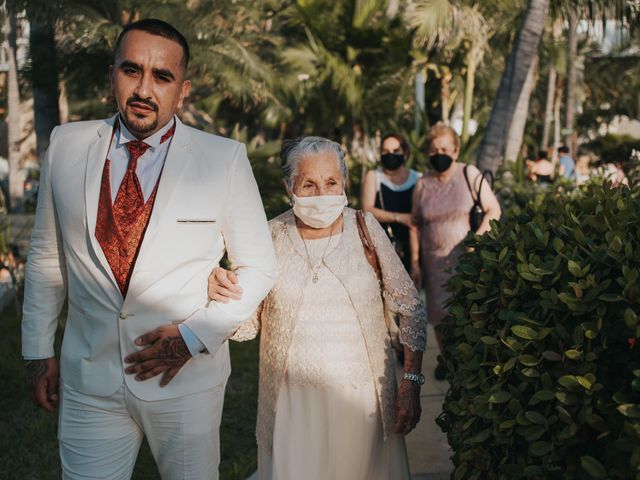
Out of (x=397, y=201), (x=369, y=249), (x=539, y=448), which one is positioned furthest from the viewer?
(x=397, y=201)

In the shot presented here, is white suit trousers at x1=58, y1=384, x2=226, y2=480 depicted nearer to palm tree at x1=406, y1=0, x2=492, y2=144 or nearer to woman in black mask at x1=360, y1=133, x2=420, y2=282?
woman in black mask at x1=360, y1=133, x2=420, y2=282

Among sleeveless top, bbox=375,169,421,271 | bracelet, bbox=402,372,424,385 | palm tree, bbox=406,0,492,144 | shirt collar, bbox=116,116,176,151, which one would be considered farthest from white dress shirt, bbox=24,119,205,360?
palm tree, bbox=406,0,492,144

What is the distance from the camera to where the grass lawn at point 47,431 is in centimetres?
486

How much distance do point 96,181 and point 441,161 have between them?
154 inches

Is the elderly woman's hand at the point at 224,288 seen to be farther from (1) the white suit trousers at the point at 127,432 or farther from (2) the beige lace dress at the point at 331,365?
(2) the beige lace dress at the point at 331,365

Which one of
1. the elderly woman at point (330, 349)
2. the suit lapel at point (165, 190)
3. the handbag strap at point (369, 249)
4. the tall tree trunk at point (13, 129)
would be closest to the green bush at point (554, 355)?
the elderly woman at point (330, 349)

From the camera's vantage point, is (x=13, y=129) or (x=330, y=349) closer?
(x=330, y=349)

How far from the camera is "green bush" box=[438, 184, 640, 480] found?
85.3 inches

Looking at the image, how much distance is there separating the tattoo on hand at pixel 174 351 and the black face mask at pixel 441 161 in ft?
12.9

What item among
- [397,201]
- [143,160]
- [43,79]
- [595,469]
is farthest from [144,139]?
[43,79]

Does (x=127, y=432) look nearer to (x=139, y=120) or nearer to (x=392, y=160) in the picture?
(x=139, y=120)

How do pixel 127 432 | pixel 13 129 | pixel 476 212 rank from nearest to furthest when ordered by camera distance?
pixel 127 432
pixel 476 212
pixel 13 129

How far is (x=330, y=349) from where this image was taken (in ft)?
11.1

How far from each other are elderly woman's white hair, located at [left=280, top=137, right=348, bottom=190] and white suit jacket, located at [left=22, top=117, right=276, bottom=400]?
511mm
